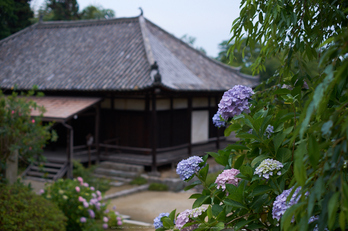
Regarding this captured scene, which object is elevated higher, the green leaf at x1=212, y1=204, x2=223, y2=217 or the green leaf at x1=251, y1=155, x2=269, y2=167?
the green leaf at x1=251, y1=155, x2=269, y2=167

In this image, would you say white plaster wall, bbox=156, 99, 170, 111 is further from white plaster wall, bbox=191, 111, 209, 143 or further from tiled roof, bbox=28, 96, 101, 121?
tiled roof, bbox=28, 96, 101, 121

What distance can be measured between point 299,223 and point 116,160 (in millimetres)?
10230

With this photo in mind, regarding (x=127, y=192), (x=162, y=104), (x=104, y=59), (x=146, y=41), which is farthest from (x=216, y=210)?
(x=104, y=59)

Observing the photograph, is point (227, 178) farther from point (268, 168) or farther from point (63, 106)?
point (63, 106)

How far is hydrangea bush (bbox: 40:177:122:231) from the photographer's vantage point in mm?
5445

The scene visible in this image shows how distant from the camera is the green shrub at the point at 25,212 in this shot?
3.83m

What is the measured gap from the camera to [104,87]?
34.8 feet

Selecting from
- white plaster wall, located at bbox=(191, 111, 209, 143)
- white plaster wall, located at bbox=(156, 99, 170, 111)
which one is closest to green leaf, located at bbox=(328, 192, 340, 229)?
white plaster wall, located at bbox=(156, 99, 170, 111)

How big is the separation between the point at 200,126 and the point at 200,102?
2.93ft

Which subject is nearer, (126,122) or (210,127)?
(126,122)

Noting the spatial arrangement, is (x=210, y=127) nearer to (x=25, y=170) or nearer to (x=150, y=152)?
(x=150, y=152)

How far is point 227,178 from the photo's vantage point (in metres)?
1.69

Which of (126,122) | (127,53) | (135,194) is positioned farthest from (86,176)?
(127,53)

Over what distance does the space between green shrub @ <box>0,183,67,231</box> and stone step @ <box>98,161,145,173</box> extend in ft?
19.5
